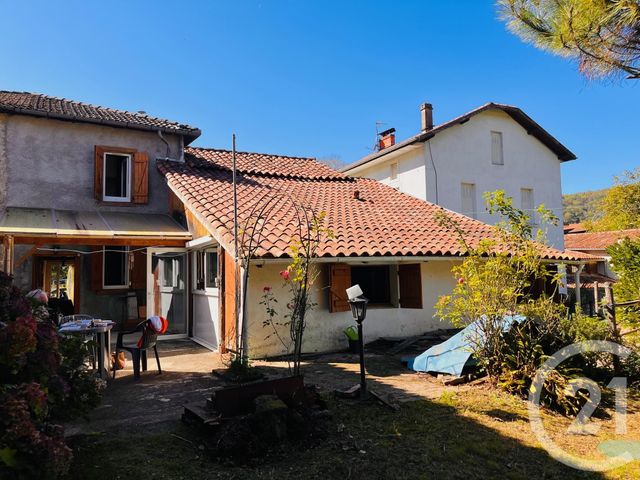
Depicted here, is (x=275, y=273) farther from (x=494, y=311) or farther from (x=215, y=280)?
(x=494, y=311)

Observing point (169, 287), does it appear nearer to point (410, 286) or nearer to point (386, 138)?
point (410, 286)

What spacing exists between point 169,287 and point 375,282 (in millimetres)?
7049

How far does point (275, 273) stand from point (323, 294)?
5.22 feet

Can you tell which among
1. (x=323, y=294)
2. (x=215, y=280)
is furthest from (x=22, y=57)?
(x=323, y=294)

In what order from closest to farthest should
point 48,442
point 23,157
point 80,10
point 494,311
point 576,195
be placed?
point 48,442
point 494,311
point 80,10
point 23,157
point 576,195

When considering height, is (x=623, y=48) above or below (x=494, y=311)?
above

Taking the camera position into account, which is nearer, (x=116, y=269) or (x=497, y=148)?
(x=116, y=269)

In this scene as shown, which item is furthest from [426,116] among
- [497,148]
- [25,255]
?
[25,255]

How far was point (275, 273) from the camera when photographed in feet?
34.9

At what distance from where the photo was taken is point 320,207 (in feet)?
46.7

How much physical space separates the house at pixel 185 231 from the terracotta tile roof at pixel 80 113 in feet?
0.19

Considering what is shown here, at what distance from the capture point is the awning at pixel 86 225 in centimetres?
1146

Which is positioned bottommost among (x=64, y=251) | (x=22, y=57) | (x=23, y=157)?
(x=64, y=251)

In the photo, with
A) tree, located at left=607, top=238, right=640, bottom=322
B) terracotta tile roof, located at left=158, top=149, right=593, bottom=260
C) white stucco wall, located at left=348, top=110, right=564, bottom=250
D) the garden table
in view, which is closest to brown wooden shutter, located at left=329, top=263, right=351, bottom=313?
terracotta tile roof, located at left=158, top=149, right=593, bottom=260
